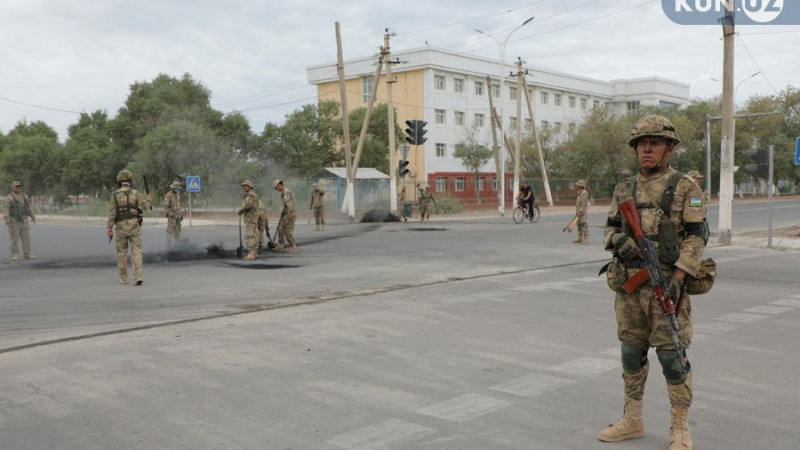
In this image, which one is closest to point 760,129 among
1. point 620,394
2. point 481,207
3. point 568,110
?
point 568,110

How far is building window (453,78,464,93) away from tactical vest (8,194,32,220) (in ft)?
170

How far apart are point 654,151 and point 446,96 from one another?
59630 millimetres

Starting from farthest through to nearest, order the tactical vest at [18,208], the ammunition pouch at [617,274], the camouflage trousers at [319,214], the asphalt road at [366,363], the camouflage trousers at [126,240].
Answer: the camouflage trousers at [319,214] → the tactical vest at [18,208] → the camouflage trousers at [126,240] → the asphalt road at [366,363] → the ammunition pouch at [617,274]

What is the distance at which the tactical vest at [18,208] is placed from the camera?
1495 cm

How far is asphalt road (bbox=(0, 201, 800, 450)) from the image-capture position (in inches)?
167

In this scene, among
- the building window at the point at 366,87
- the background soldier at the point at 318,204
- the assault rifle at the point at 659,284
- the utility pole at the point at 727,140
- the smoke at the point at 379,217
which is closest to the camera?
the assault rifle at the point at 659,284

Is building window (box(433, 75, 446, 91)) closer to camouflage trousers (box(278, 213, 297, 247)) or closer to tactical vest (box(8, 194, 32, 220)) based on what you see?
camouflage trousers (box(278, 213, 297, 247))

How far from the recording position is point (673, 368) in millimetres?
3867

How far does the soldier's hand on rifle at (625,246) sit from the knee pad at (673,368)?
583mm

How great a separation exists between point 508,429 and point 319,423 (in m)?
1.18

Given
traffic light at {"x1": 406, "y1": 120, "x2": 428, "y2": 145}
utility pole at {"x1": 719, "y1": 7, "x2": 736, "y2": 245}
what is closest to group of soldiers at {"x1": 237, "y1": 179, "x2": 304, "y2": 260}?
utility pole at {"x1": 719, "y1": 7, "x2": 736, "y2": 245}

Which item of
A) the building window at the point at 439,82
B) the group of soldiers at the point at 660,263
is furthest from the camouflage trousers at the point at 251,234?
the building window at the point at 439,82

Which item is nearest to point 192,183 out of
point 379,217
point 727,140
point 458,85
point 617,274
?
point 379,217

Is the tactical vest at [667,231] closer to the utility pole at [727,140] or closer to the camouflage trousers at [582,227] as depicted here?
the camouflage trousers at [582,227]
